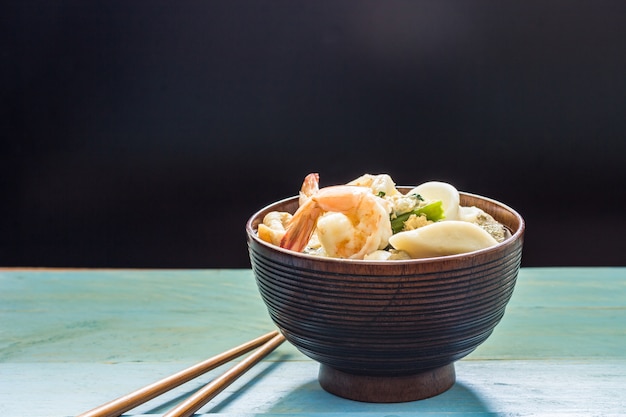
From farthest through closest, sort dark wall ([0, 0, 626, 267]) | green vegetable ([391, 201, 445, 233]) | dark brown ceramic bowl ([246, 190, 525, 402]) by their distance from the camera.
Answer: dark wall ([0, 0, 626, 267])
green vegetable ([391, 201, 445, 233])
dark brown ceramic bowl ([246, 190, 525, 402])

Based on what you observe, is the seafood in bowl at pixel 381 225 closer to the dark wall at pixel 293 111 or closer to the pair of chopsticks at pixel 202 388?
the pair of chopsticks at pixel 202 388

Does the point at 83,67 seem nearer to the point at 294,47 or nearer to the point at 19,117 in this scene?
the point at 19,117

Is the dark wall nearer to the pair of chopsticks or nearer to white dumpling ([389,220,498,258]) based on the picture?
the pair of chopsticks

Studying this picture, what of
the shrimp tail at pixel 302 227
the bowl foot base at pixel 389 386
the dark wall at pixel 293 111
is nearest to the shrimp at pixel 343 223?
the shrimp tail at pixel 302 227

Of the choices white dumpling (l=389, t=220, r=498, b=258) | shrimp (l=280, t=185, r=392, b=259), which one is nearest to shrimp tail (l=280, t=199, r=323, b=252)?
shrimp (l=280, t=185, r=392, b=259)

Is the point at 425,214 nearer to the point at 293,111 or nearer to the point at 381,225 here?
the point at 381,225
